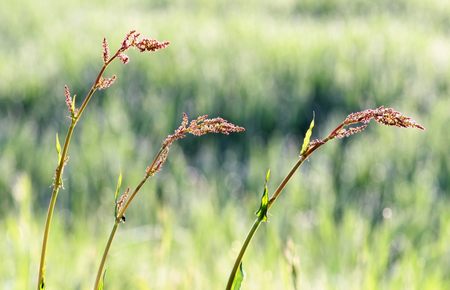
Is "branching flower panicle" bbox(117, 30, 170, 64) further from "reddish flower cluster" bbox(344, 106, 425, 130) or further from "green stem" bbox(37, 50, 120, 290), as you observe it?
"reddish flower cluster" bbox(344, 106, 425, 130)

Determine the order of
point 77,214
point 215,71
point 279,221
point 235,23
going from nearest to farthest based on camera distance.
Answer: point 279,221 → point 77,214 → point 215,71 → point 235,23

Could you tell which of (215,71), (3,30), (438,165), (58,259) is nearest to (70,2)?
(3,30)

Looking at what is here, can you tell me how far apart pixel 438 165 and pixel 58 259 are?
169 centimetres

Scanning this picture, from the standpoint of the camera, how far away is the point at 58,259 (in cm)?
175

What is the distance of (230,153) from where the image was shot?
3305 mm

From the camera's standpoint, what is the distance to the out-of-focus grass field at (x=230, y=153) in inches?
68.0

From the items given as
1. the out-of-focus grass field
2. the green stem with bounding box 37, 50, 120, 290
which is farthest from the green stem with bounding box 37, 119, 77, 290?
the out-of-focus grass field

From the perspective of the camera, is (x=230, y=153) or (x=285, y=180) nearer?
(x=285, y=180)

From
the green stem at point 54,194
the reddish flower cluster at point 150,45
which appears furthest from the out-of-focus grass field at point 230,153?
the reddish flower cluster at point 150,45

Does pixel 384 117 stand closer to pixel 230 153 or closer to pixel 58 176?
pixel 58 176

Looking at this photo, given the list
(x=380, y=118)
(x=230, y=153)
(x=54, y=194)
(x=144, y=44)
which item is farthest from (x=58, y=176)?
(x=230, y=153)

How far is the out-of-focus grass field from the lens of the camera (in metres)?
1.73

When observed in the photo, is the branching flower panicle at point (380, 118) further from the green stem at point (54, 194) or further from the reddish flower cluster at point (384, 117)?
the green stem at point (54, 194)

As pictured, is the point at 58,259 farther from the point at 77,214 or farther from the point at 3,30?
the point at 3,30
